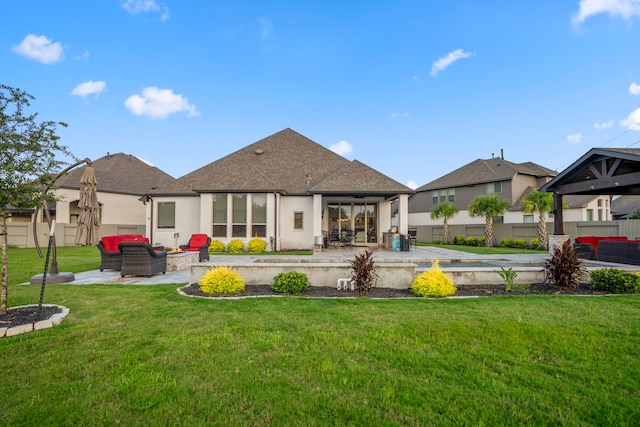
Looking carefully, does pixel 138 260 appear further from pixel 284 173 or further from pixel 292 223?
pixel 284 173

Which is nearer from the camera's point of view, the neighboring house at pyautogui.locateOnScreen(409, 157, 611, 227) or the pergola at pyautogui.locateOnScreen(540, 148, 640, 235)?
the pergola at pyautogui.locateOnScreen(540, 148, 640, 235)

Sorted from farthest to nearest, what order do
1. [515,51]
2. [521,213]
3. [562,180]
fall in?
[521,213] < [515,51] < [562,180]

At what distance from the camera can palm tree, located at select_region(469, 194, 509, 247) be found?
71.9 ft

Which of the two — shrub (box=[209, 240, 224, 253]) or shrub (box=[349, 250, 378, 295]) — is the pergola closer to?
shrub (box=[349, 250, 378, 295])

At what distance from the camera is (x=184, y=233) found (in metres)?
17.3

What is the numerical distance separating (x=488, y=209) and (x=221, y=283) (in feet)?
69.8

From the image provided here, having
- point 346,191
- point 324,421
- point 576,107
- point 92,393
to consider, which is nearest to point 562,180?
point 576,107

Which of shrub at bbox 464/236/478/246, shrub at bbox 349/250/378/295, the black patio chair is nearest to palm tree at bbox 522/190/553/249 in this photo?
shrub at bbox 464/236/478/246

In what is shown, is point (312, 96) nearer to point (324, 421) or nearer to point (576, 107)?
point (576, 107)

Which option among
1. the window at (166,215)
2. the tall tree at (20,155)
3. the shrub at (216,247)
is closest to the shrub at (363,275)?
the tall tree at (20,155)

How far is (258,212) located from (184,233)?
186 inches

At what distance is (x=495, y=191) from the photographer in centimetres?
2731

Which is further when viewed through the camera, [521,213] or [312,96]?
[521,213]

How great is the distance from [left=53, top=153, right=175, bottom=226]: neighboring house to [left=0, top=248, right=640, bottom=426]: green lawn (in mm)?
22748
